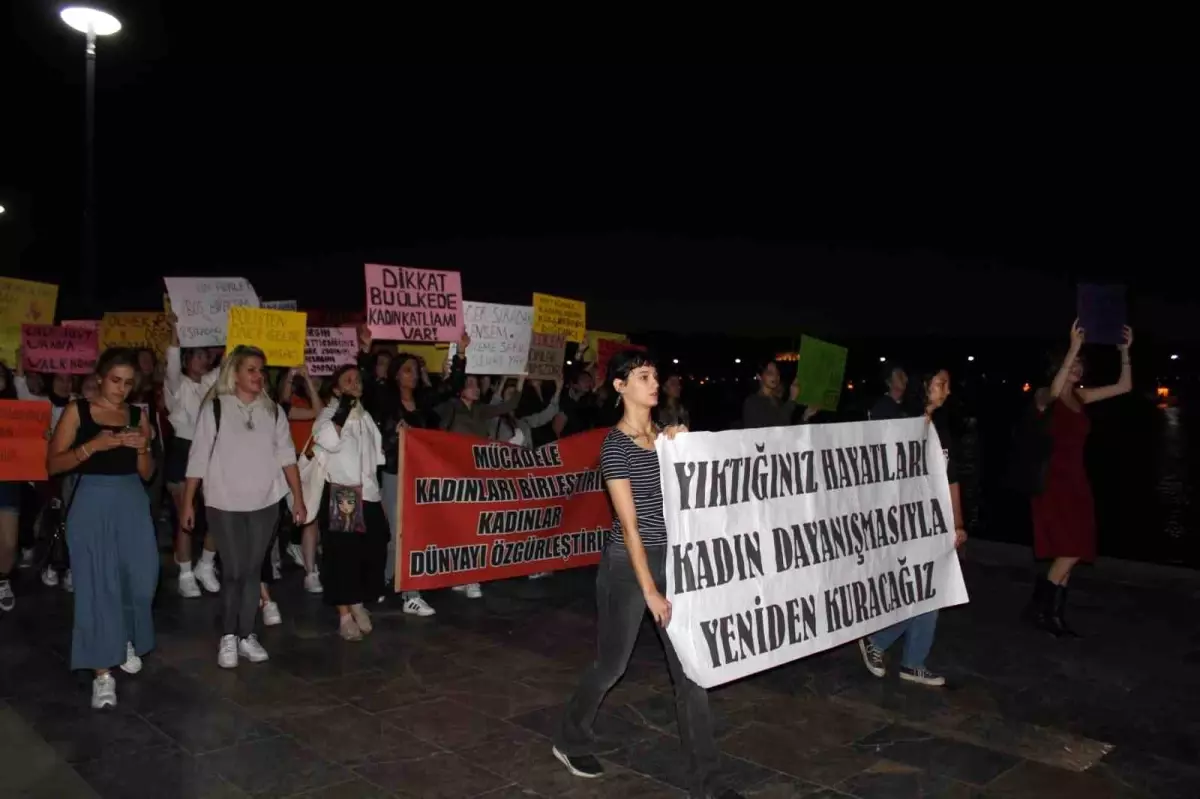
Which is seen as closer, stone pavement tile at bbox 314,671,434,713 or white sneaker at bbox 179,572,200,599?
stone pavement tile at bbox 314,671,434,713

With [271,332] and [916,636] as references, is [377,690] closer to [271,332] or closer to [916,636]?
[916,636]

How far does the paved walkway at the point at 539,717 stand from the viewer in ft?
14.9

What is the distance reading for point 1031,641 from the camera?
7.08 meters

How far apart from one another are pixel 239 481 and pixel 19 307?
6293 mm

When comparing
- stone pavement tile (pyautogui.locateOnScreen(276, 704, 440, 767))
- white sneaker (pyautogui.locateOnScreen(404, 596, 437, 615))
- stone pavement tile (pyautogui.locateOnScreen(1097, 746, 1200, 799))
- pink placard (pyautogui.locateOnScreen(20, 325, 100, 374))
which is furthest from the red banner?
pink placard (pyautogui.locateOnScreen(20, 325, 100, 374))

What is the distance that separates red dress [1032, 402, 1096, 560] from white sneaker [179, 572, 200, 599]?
258 inches

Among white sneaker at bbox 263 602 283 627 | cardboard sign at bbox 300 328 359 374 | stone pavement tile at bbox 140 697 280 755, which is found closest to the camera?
stone pavement tile at bbox 140 697 280 755

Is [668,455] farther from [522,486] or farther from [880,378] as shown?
[522,486]

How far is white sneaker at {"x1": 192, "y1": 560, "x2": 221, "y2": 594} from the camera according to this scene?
8.61 meters

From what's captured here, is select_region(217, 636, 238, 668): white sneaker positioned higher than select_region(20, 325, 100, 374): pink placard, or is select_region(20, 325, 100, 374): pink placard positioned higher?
select_region(20, 325, 100, 374): pink placard

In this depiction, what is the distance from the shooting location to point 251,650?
646 centimetres

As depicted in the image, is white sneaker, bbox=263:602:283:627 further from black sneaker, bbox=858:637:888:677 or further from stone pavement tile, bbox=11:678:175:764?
black sneaker, bbox=858:637:888:677

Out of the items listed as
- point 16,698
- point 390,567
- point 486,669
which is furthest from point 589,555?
point 16,698

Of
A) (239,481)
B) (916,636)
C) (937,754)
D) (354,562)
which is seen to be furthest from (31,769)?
(916,636)
